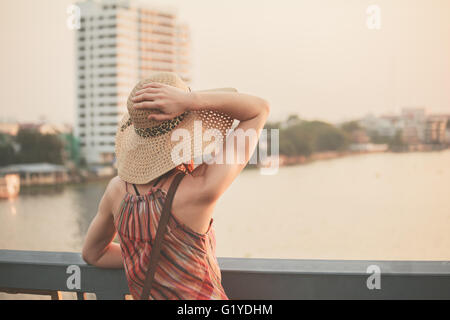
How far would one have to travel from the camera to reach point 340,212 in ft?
98.8

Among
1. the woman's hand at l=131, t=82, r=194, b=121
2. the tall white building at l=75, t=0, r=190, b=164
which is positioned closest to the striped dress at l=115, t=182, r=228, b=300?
the woman's hand at l=131, t=82, r=194, b=121

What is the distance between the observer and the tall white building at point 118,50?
14.6 meters

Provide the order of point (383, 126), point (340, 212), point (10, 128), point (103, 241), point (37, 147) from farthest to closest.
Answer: point (340, 212)
point (383, 126)
point (37, 147)
point (10, 128)
point (103, 241)

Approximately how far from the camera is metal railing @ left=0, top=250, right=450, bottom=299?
0.93 meters

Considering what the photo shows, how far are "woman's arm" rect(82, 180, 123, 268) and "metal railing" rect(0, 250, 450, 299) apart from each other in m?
0.05

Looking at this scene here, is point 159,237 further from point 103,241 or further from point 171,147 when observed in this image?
point 103,241

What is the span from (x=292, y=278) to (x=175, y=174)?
1.49ft

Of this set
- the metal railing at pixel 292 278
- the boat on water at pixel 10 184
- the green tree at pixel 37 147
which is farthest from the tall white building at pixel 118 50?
the metal railing at pixel 292 278

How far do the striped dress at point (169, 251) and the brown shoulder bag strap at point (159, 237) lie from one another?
0.01 m

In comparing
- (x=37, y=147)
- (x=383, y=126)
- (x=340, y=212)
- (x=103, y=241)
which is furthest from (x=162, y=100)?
(x=340, y=212)

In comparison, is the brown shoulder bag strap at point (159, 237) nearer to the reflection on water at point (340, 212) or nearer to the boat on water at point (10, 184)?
the boat on water at point (10, 184)

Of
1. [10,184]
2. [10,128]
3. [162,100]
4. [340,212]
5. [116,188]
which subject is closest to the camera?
[162,100]

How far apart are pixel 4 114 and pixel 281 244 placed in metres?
22.3
